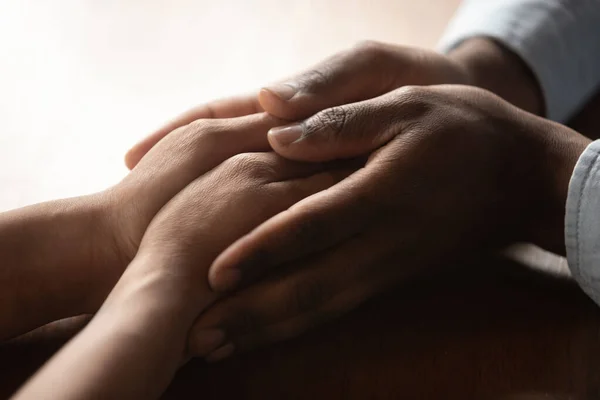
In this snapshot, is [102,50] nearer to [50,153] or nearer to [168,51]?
[168,51]

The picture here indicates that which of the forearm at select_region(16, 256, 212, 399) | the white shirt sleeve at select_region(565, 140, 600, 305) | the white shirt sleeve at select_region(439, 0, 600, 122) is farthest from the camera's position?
the white shirt sleeve at select_region(439, 0, 600, 122)

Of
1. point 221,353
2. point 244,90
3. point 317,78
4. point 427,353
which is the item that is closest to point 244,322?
point 221,353

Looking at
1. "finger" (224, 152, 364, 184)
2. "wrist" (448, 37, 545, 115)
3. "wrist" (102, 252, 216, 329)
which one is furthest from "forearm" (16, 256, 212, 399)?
"wrist" (448, 37, 545, 115)

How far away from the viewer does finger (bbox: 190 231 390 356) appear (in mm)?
445

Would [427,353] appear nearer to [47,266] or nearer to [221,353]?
[221,353]

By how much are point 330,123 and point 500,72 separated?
271 millimetres

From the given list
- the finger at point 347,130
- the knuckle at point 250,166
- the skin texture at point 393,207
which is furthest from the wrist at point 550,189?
the knuckle at point 250,166

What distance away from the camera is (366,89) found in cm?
60

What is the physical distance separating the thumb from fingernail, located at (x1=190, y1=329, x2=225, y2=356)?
157mm

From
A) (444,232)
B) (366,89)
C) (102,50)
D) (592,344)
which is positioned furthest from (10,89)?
(592,344)

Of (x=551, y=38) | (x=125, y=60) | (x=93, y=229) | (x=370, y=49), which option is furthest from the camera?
(x=125, y=60)

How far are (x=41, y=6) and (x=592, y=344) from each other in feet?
2.65

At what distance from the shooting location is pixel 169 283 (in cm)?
45

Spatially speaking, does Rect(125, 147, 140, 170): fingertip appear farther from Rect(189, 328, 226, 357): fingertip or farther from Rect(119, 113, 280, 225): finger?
Rect(189, 328, 226, 357): fingertip
